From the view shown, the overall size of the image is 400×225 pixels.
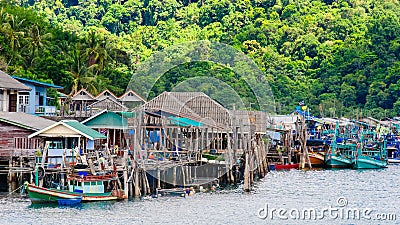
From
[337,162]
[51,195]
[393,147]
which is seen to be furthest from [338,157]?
[51,195]

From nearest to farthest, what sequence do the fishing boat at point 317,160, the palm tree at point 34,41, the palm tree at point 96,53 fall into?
the fishing boat at point 317,160
the palm tree at point 34,41
the palm tree at point 96,53

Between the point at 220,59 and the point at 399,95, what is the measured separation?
109 ft

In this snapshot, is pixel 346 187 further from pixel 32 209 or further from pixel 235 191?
pixel 32 209

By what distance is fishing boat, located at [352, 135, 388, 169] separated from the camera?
220ft

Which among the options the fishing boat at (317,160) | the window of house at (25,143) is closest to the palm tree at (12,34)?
the window of house at (25,143)

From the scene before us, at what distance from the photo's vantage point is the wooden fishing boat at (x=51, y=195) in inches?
1458

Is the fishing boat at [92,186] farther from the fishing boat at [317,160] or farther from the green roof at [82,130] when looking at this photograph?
the fishing boat at [317,160]

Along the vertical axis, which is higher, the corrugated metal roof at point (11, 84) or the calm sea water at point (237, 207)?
the corrugated metal roof at point (11, 84)

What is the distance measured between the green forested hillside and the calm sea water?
33546 millimetres

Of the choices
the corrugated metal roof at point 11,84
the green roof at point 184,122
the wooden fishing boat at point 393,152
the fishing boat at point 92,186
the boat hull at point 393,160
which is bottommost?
the fishing boat at point 92,186

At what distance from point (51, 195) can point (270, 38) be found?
85.4 m

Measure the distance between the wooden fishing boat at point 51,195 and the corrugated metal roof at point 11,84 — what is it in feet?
45.4

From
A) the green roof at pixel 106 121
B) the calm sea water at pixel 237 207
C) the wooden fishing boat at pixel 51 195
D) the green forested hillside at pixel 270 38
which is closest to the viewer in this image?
the calm sea water at pixel 237 207

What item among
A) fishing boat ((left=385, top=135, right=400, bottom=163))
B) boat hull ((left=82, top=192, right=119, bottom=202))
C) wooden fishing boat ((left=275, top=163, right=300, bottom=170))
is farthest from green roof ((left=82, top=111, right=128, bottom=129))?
fishing boat ((left=385, top=135, right=400, bottom=163))
